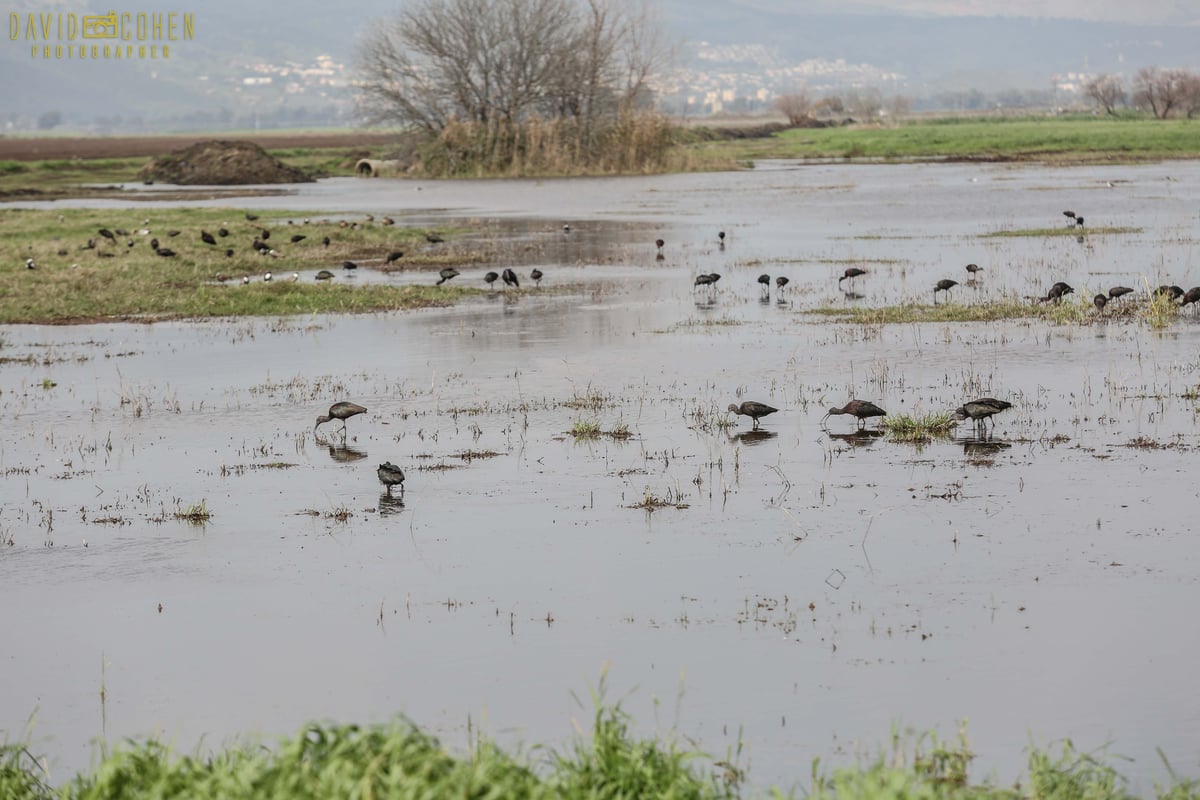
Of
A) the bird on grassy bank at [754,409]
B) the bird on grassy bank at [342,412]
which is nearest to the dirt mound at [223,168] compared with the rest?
the bird on grassy bank at [342,412]

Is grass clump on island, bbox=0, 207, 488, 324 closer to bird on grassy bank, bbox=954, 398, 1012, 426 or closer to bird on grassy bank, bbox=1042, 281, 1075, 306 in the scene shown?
bird on grassy bank, bbox=1042, 281, 1075, 306

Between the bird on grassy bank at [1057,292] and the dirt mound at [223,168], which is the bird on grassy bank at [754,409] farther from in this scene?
the dirt mound at [223,168]

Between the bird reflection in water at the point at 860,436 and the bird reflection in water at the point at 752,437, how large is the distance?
22.4 inches

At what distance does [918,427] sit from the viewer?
14609mm

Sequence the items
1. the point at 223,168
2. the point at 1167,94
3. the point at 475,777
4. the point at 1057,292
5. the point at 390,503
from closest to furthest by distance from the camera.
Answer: the point at 475,777
the point at 390,503
the point at 1057,292
the point at 223,168
the point at 1167,94

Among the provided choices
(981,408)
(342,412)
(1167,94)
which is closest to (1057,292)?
(981,408)

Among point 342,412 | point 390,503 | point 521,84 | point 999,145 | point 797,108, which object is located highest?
point 797,108

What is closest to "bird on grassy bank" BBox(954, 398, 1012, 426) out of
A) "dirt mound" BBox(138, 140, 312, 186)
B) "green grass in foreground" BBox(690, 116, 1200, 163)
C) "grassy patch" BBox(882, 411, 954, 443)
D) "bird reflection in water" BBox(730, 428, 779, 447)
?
"grassy patch" BBox(882, 411, 954, 443)

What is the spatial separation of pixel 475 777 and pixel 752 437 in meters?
9.18

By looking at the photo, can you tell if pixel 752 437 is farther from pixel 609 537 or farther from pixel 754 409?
pixel 609 537

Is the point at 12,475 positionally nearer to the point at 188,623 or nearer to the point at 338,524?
the point at 338,524

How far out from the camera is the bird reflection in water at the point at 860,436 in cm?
1441

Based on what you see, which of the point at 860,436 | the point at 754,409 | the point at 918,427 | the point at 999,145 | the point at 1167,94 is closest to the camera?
the point at 918,427

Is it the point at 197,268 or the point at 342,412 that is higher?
the point at 197,268
